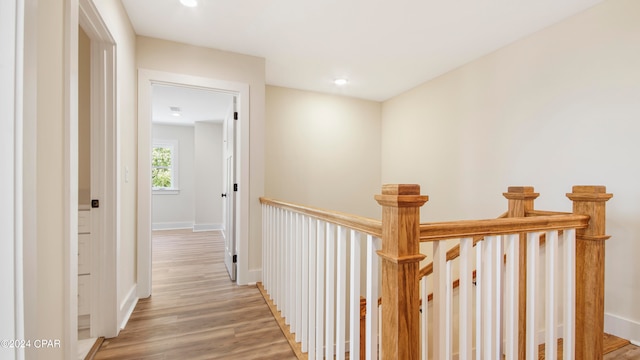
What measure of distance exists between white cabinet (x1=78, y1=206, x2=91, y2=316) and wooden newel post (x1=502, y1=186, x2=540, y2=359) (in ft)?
8.73

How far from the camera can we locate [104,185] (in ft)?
6.01

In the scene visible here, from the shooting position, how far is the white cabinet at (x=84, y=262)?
188 cm

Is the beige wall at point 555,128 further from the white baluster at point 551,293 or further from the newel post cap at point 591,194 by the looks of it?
the white baluster at point 551,293

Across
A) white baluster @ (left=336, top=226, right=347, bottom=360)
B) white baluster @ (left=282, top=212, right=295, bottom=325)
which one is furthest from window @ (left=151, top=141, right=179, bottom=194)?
white baluster @ (left=336, top=226, right=347, bottom=360)

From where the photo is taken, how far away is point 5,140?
83 centimetres

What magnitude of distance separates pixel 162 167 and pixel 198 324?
5.05 metres

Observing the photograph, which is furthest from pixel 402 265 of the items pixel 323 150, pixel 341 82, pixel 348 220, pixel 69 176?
pixel 323 150

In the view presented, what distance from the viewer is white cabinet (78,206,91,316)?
1.88 meters

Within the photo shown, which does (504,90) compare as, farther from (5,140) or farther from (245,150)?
(5,140)

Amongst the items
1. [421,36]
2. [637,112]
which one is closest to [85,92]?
[421,36]

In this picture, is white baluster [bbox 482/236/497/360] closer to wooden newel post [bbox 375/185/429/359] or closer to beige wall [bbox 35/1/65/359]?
wooden newel post [bbox 375/185/429/359]

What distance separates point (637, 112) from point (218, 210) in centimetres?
623

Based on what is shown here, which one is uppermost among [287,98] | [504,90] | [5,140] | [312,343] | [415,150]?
[287,98]

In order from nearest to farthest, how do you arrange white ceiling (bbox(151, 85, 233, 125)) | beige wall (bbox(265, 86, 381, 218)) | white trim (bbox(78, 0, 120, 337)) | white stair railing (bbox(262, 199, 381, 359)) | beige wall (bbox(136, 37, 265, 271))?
1. white stair railing (bbox(262, 199, 381, 359))
2. white trim (bbox(78, 0, 120, 337))
3. beige wall (bbox(136, 37, 265, 271))
4. beige wall (bbox(265, 86, 381, 218))
5. white ceiling (bbox(151, 85, 233, 125))
